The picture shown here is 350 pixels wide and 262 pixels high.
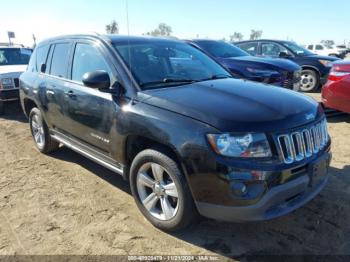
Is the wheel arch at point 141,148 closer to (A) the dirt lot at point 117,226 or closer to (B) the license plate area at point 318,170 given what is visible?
(A) the dirt lot at point 117,226

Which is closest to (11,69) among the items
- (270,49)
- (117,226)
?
(117,226)

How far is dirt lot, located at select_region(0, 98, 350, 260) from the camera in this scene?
300 cm

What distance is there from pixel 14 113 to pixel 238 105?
26.0ft

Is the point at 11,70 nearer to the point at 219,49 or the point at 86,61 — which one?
the point at 219,49

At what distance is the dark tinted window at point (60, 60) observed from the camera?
14.6 ft

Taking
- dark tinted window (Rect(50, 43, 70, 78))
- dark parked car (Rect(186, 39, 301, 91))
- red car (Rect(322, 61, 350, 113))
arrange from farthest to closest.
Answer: dark parked car (Rect(186, 39, 301, 91)) → red car (Rect(322, 61, 350, 113)) → dark tinted window (Rect(50, 43, 70, 78))

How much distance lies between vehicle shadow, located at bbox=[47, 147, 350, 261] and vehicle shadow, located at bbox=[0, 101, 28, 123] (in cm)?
651

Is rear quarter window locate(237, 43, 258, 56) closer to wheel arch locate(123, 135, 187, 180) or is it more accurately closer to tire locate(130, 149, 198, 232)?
wheel arch locate(123, 135, 187, 180)

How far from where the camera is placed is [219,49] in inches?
341

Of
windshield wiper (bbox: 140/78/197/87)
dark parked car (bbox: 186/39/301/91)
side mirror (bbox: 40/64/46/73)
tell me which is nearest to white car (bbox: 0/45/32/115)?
side mirror (bbox: 40/64/46/73)

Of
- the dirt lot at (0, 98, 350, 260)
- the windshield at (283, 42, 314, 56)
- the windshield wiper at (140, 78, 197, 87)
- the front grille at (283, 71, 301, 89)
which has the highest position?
the windshield wiper at (140, 78, 197, 87)

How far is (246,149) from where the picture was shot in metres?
2.62

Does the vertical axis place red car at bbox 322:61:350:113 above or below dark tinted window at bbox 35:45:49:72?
below

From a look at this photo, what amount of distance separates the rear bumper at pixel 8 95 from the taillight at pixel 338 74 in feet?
23.5
